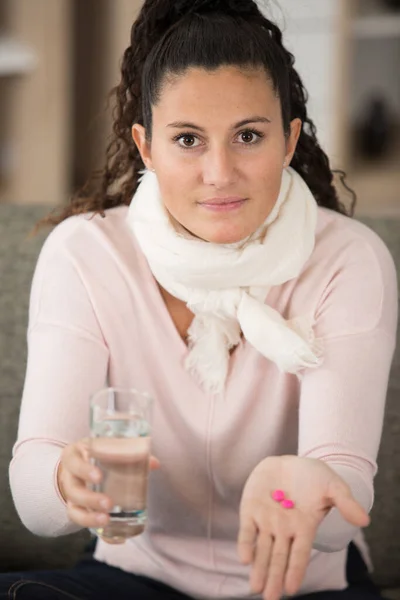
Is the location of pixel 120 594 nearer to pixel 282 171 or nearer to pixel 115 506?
pixel 115 506

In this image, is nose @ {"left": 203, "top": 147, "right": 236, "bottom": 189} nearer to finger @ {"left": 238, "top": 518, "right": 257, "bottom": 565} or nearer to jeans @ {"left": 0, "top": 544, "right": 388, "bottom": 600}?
finger @ {"left": 238, "top": 518, "right": 257, "bottom": 565}

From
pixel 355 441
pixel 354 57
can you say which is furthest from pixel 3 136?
pixel 355 441

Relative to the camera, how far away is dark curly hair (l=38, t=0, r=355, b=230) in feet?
4.42

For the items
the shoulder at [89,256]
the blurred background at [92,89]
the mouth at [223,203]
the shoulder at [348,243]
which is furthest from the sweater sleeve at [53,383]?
the blurred background at [92,89]

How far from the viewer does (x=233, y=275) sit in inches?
56.1

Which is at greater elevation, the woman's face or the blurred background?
the woman's face

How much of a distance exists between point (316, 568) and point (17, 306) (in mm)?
636

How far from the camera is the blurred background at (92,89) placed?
397cm

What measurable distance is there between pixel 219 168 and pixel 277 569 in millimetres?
498

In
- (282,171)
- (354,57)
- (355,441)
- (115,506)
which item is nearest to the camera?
(115,506)

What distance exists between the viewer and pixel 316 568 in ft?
4.91

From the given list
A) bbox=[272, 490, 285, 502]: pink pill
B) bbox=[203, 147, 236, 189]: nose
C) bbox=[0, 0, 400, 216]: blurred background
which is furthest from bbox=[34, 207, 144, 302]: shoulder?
bbox=[0, 0, 400, 216]: blurred background

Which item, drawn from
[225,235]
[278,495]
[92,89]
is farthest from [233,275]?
[92,89]

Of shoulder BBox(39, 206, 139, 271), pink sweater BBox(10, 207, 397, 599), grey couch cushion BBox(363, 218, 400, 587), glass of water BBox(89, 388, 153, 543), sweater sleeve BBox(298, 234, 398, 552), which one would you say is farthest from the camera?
grey couch cushion BBox(363, 218, 400, 587)
